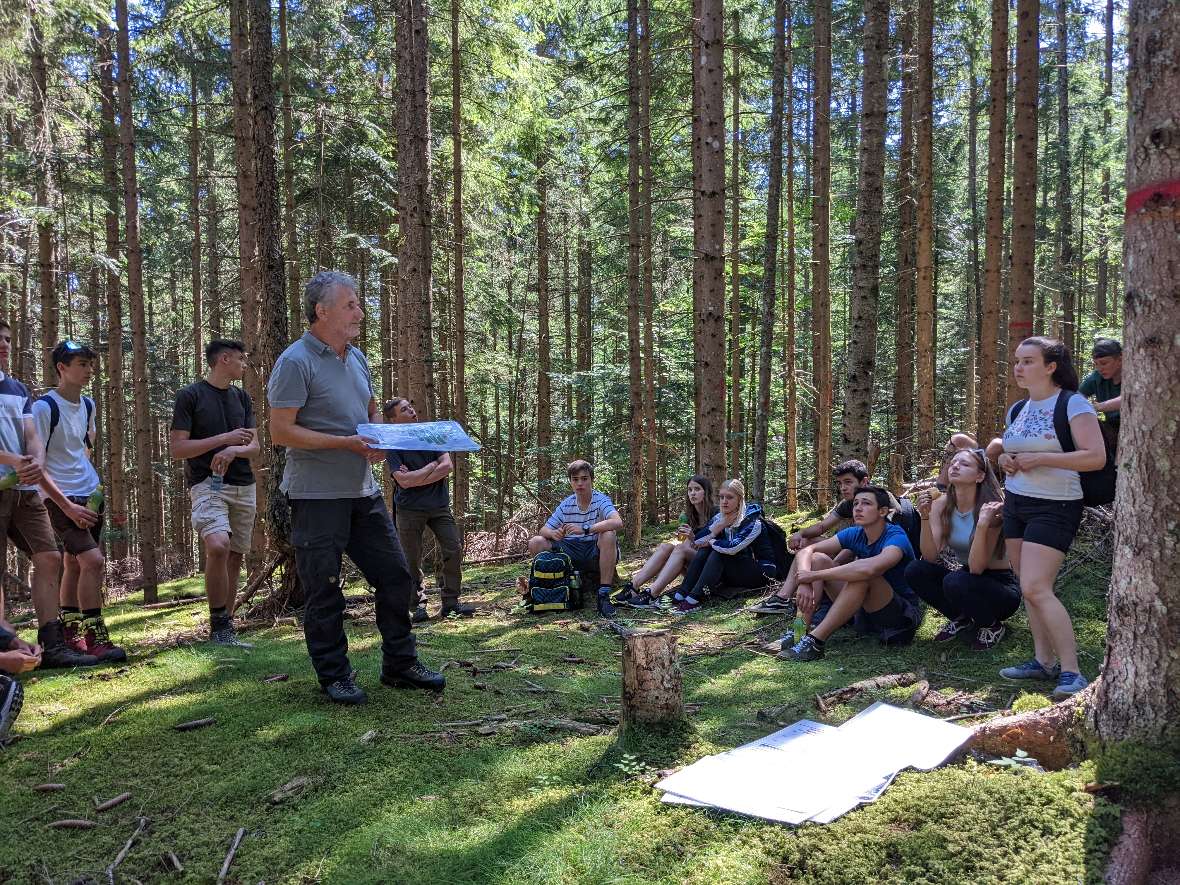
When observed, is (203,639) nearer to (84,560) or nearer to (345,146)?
(84,560)

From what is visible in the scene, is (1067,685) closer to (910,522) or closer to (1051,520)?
(1051,520)

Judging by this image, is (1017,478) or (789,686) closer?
(1017,478)

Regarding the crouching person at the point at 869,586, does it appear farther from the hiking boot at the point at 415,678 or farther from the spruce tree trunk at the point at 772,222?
the spruce tree trunk at the point at 772,222

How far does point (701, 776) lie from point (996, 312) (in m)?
9.37

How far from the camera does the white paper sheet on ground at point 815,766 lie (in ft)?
8.90

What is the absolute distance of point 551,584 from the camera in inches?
297

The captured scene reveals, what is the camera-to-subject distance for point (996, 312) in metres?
10.2

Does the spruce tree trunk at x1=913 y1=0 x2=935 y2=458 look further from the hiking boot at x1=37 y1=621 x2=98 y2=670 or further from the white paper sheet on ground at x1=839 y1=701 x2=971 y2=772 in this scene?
the hiking boot at x1=37 y1=621 x2=98 y2=670

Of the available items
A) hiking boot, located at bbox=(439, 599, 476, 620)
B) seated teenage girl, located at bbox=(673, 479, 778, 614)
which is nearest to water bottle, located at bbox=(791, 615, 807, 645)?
seated teenage girl, located at bbox=(673, 479, 778, 614)

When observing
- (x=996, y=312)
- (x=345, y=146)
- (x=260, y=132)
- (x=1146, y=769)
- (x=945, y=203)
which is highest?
(x=945, y=203)

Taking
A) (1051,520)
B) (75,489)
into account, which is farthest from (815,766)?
(75,489)

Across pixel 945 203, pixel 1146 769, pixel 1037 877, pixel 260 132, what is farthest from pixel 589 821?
pixel 945 203

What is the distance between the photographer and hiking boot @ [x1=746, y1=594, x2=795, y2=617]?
6802mm

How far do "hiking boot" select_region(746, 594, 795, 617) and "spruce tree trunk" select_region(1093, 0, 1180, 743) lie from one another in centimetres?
420
